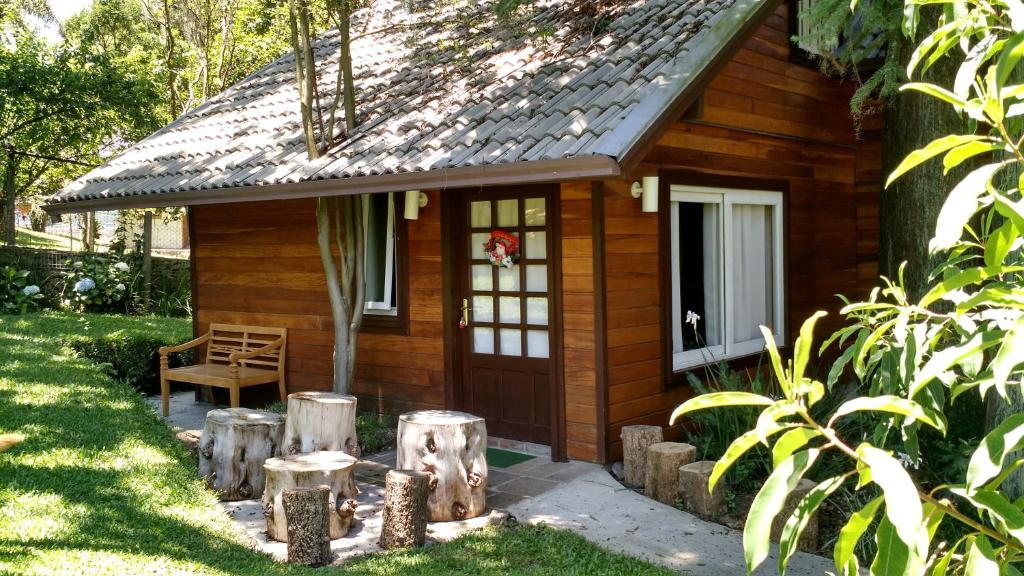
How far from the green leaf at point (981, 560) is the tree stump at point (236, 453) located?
5451 millimetres

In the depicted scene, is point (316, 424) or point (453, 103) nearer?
point (316, 424)

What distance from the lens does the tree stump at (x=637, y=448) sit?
632cm

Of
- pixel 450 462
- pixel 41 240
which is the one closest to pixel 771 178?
pixel 450 462

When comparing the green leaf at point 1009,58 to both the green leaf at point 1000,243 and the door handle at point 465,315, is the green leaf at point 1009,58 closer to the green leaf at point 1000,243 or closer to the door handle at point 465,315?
the green leaf at point 1000,243

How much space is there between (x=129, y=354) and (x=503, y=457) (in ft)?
17.9

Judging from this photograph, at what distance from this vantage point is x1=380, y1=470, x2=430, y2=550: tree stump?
509cm

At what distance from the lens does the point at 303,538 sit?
484 cm

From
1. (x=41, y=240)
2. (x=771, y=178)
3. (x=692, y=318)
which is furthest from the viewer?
(x=41, y=240)

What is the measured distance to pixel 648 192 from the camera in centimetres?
698

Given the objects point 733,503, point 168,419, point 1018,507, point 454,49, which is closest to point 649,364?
point 733,503

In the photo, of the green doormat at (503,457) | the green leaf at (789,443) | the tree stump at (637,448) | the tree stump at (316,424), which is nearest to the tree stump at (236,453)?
the tree stump at (316,424)

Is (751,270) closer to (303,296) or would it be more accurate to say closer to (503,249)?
(503,249)

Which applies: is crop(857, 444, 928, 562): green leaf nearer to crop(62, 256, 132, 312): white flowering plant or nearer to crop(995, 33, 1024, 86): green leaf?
crop(995, 33, 1024, 86): green leaf

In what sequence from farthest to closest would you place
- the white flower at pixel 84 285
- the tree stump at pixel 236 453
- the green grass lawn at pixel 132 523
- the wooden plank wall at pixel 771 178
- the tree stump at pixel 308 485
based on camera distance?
the white flower at pixel 84 285 → the wooden plank wall at pixel 771 178 → the tree stump at pixel 236 453 → the tree stump at pixel 308 485 → the green grass lawn at pixel 132 523
